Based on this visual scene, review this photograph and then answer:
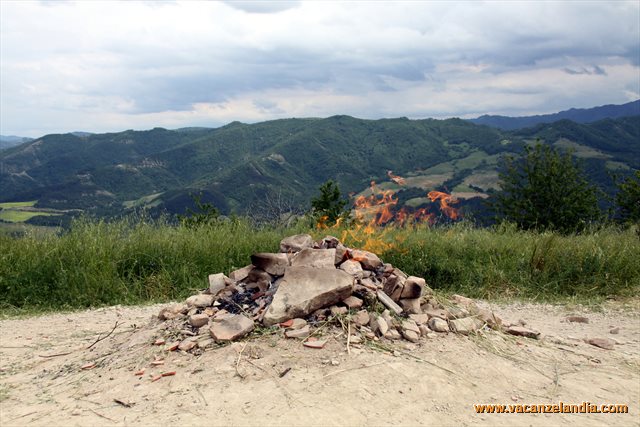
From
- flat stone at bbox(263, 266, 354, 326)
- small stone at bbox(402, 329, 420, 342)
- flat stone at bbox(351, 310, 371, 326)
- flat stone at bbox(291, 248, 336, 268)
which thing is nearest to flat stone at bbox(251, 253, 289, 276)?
flat stone at bbox(291, 248, 336, 268)

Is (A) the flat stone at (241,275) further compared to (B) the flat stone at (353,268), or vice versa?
(A) the flat stone at (241,275)

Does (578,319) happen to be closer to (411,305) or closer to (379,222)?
(411,305)

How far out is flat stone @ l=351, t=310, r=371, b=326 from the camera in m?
4.91

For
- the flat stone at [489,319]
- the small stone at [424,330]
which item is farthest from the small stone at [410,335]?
the flat stone at [489,319]

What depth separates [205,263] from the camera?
8.29 meters

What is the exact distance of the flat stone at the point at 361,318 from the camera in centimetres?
491

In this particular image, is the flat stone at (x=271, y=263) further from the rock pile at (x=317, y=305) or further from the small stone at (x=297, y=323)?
the small stone at (x=297, y=323)

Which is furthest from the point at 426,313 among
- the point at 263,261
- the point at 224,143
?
the point at 224,143

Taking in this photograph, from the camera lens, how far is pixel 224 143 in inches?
7864

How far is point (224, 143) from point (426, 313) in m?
202

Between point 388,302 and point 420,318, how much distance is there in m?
0.40

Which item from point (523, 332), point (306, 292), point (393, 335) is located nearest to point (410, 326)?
point (393, 335)

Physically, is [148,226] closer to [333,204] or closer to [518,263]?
[518,263]

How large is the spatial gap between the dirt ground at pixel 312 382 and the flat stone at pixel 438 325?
0.35 ft
